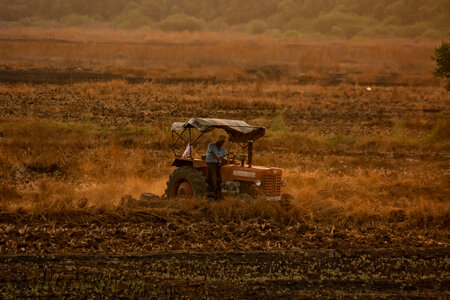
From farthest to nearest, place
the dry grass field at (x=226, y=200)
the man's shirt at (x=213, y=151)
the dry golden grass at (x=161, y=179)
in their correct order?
the man's shirt at (x=213, y=151)
the dry golden grass at (x=161, y=179)
the dry grass field at (x=226, y=200)

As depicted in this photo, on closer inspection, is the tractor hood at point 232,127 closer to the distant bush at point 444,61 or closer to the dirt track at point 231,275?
the dirt track at point 231,275

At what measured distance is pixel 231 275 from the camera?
10.1 metres

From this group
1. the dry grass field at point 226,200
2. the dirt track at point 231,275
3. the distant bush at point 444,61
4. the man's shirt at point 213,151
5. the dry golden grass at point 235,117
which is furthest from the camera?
the distant bush at point 444,61

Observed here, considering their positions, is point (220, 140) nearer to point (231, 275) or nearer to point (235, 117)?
point (231, 275)

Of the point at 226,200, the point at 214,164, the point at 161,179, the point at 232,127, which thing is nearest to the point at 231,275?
the point at 226,200

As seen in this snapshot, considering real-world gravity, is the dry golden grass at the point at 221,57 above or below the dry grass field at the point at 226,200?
above

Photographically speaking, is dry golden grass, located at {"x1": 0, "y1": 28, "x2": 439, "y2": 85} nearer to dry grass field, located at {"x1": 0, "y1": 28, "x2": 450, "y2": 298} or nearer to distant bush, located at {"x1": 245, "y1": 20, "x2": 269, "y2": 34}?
dry grass field, located at {"x1": 0, "y1": 28, "x2": 450, "y2": 298}

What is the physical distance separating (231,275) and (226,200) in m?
4.01

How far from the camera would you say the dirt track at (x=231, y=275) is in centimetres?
926

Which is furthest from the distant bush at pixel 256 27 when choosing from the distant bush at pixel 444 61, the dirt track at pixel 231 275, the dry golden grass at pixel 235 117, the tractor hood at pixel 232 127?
the dirt track at pixel 231 275

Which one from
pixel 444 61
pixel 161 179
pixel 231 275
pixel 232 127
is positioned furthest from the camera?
pixel 444 61

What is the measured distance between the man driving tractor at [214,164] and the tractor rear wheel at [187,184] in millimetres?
223

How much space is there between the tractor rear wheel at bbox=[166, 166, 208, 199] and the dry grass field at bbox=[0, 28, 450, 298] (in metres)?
0.41

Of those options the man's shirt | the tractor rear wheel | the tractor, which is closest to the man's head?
the man's shirt
